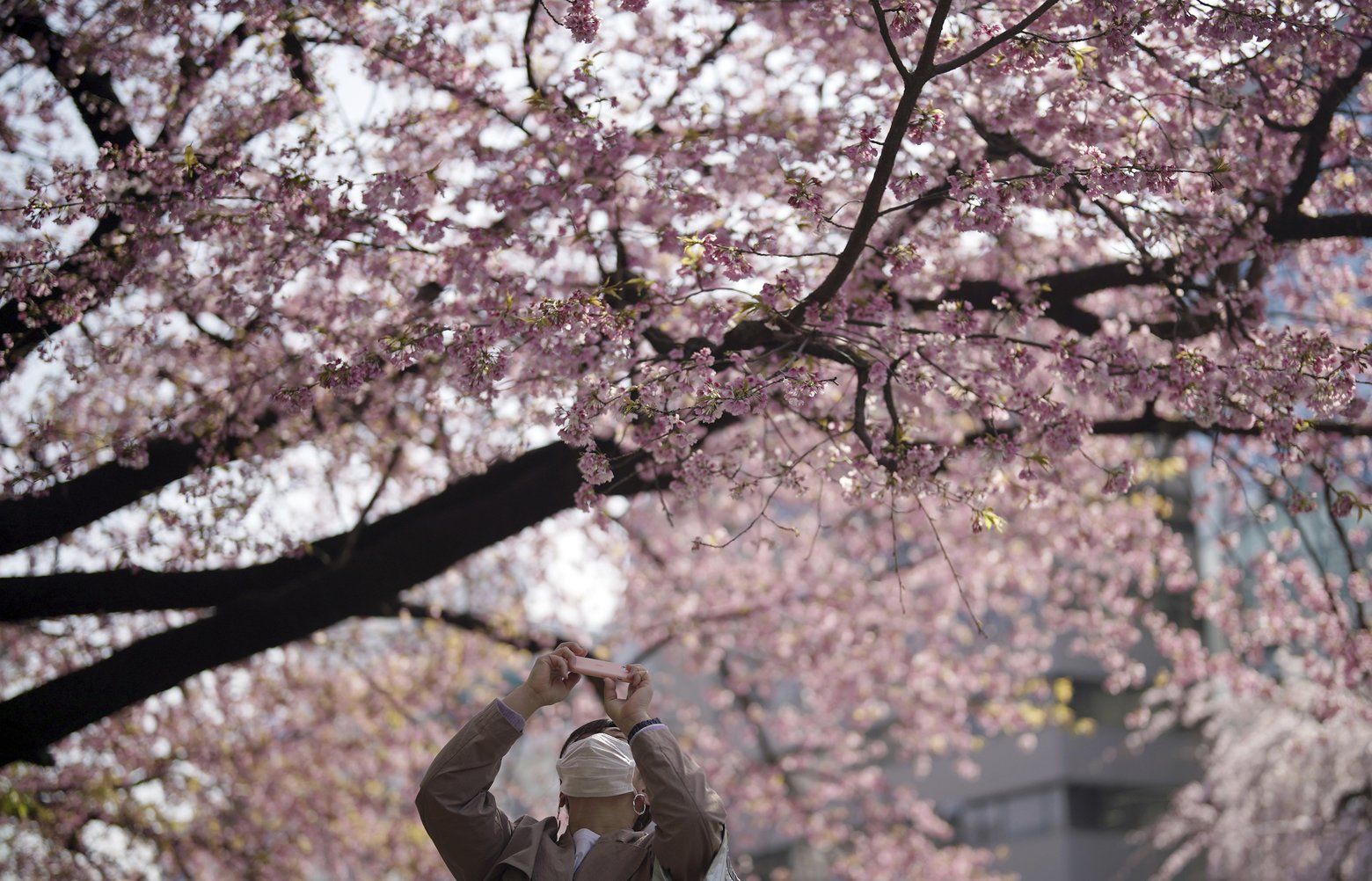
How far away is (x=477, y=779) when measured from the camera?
3.54 meters

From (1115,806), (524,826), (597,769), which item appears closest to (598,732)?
(597,769)

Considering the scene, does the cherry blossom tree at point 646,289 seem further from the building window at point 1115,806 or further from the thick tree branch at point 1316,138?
the building window at point 1115,806

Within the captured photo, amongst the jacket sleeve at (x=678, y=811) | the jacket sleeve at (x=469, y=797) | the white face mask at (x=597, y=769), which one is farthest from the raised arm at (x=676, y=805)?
the jacket sleeve at (x=469, y=797)

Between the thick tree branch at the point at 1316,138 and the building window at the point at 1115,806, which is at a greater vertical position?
the building window at the point at 1115,806

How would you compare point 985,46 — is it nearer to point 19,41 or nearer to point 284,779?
point 19,41

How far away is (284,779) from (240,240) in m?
7.63

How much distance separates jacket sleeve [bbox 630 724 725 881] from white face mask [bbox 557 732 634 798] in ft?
0.91

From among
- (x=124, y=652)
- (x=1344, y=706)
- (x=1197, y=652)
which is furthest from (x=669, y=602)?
(x=124, y=652)

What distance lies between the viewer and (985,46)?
4.02 meters

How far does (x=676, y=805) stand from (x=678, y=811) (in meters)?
0.02

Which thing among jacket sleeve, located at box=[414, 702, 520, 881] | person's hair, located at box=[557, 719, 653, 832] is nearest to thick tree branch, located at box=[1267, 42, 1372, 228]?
person's hair, located at box=[557, 719, 653, 832]

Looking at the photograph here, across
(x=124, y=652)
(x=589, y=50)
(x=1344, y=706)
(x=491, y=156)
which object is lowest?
(x=124, y=652)

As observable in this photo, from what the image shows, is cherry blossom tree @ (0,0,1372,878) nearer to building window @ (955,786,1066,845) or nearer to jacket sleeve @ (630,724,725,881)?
jacket sleeve @ (630,724,725,881)

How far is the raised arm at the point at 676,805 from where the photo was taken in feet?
10.9
